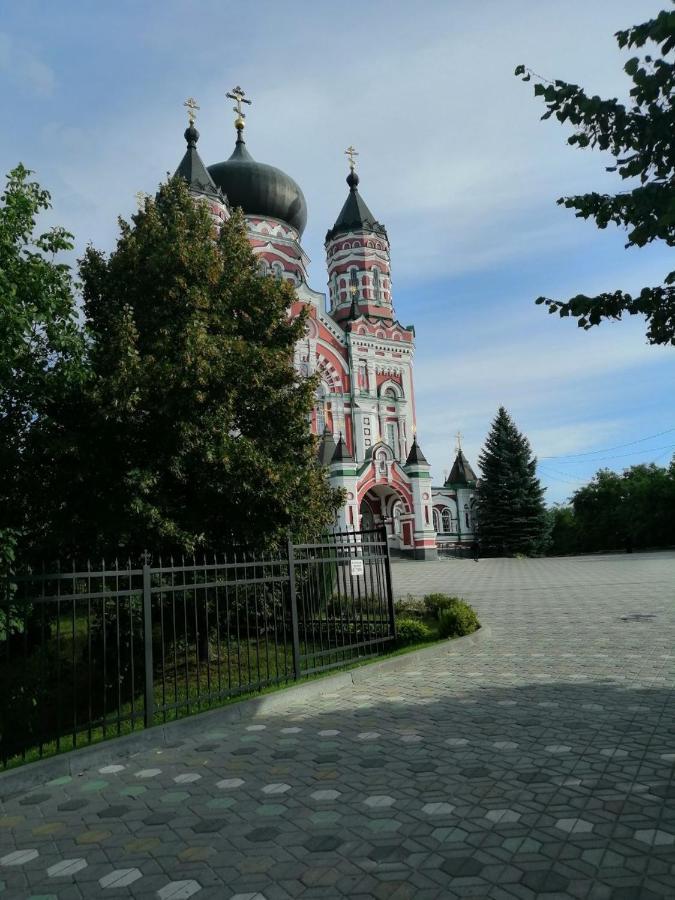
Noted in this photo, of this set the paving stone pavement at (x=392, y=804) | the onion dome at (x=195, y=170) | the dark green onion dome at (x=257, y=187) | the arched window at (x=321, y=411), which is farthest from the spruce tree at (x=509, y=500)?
the paving stone pavement at (x=392, y=804)

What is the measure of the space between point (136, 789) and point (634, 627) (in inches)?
324

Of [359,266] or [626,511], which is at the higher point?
[359,266]

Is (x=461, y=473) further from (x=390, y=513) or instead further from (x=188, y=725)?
(x=188, y=725)

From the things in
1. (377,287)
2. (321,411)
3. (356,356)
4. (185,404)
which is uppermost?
(377,287)

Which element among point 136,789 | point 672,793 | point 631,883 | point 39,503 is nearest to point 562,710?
point 672,793

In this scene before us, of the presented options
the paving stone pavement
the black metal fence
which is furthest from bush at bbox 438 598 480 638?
the paving stone pavement

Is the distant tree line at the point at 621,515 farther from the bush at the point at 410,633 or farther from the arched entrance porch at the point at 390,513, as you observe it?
the bush at the point at 410,633

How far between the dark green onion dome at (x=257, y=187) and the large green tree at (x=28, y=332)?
3172cm

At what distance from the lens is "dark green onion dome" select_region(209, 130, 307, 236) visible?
38.1 metres

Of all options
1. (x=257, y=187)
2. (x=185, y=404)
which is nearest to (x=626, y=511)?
(x=257, y=187)

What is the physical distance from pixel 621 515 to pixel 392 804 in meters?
43.0

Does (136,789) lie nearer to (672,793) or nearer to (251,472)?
(672,793)

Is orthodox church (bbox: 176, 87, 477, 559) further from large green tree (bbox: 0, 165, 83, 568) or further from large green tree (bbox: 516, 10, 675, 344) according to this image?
large green tree (bbox: 516, 10, 675, 344)

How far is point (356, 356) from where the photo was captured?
139 ft
